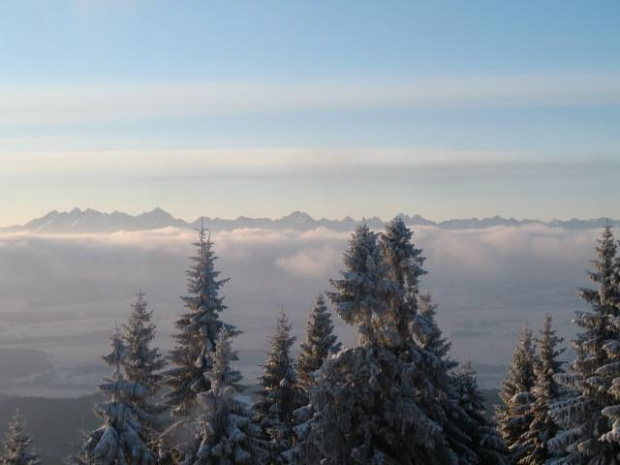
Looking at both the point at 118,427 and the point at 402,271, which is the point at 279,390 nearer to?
the point at 118,427

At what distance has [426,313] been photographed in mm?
29312

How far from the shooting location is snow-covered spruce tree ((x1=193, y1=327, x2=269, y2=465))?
22.6 metres

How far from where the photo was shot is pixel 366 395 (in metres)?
19.4

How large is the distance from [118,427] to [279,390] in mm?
9448

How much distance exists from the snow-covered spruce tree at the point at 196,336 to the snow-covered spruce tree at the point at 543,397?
16.7m

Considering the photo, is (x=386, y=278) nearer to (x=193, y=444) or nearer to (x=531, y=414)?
(x=193, y=444)

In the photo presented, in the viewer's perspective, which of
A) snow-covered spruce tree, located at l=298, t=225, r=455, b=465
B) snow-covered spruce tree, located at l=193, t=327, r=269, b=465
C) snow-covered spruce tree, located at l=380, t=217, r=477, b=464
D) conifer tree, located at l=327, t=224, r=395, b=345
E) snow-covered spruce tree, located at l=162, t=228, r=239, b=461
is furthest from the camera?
snow-covered spruce tree, located at l=162, t=228, r=239, b=461

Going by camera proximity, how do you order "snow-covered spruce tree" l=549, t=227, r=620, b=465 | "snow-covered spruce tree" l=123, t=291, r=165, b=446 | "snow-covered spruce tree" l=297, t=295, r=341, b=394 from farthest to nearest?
"snow-covered spruce tree" l=297, t=295, r=341, b=394 → "snow-covered spruce tree" l=123, t=291, r=165, b=446 → "snow-covered spruce tree" l=549, t=227, r=620, b=465

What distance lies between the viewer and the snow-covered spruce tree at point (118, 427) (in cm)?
2373

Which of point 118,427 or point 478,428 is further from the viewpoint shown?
point 478,428

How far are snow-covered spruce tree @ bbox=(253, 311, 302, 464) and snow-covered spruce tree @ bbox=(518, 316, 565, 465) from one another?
1253 cm

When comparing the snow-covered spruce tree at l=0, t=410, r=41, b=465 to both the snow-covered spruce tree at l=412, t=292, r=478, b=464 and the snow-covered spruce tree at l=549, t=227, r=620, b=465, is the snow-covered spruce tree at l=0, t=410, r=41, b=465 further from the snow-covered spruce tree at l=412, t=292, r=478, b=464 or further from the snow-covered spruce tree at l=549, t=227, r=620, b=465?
the snow-covered spruce tree at l=549, t=227, r=620, b=465

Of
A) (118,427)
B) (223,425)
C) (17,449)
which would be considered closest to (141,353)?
(118,427)

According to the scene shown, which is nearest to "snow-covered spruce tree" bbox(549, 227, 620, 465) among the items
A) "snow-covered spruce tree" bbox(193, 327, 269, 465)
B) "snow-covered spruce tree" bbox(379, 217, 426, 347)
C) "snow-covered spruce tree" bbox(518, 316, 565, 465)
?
"snow-covered spruce tree" bbox(379, 217, 426, 347)
